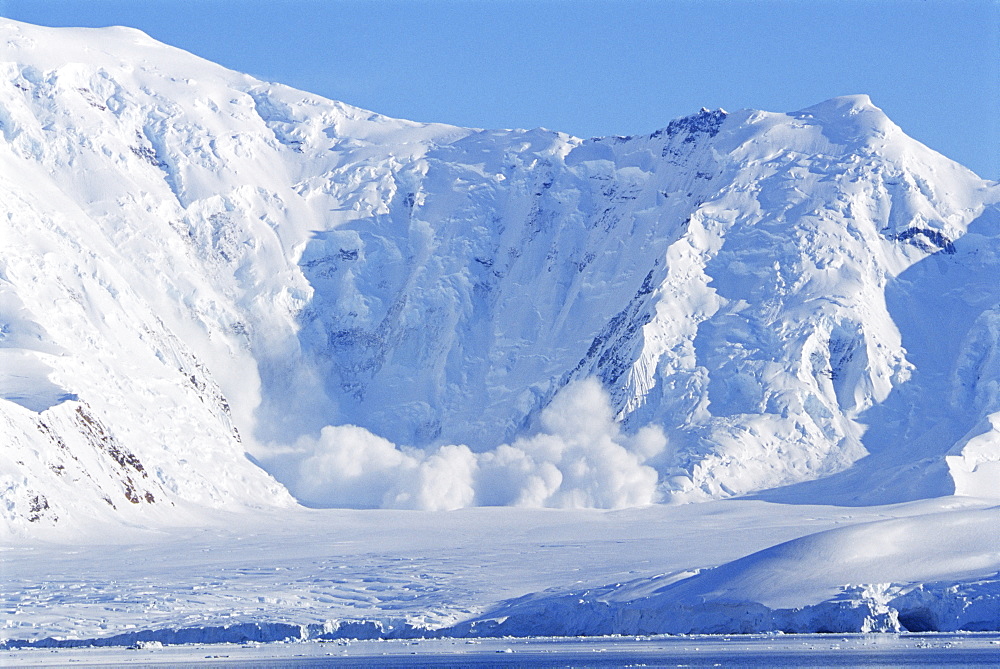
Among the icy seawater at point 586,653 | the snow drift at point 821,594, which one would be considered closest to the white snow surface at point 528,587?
the snow drift at point 821,594

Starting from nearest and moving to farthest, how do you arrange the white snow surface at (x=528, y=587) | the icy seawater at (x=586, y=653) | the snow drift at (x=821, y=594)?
the icy seawater at (x=586, y=653) → the snow drift at (x=821, y=594) → the white snow surface at (x=528, y=587)

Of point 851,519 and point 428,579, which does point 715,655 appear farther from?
point 851,519

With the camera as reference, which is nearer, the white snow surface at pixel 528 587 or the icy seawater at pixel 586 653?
the icy seawater at pixel 586 653

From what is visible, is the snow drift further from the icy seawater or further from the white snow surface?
the icy seawater

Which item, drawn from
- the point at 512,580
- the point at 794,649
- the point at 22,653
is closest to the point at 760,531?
the point at 512,580

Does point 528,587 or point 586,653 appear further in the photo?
point 528,587

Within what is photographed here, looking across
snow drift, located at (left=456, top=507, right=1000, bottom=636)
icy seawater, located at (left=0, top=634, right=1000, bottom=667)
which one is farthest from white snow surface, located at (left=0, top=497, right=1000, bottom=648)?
icy seawater, located at (left=0, top=634, right=1000, bottom=667)

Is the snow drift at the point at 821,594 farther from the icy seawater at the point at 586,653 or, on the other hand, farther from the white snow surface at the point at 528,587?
the icy seawater at the point at 586,653

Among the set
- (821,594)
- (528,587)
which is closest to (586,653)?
(821,594)

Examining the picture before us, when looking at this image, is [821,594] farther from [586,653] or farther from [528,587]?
[528,587]
